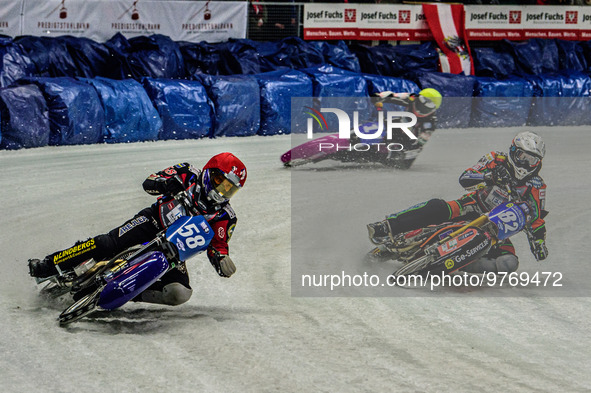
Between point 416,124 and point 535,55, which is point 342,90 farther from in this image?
point 535,55

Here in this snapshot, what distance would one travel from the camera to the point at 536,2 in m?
18.0

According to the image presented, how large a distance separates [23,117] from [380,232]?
6.89m

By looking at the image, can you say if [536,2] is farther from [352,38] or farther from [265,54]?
[265,54]

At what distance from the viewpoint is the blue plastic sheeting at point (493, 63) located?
1742 cm

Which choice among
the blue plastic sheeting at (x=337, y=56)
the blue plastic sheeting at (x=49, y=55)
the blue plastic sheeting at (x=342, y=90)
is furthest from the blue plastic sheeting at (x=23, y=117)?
the blue plastic sheeting at (x=337, y=56)

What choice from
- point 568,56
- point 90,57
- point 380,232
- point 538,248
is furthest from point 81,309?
point 568,56

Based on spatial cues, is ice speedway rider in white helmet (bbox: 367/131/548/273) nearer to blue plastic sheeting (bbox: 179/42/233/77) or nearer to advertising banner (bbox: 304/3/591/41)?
blue plastic sheeting (bbox: 179/42/233/77)

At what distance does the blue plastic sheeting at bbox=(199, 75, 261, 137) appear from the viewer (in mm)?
13609

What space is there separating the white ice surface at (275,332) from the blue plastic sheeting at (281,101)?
535cm

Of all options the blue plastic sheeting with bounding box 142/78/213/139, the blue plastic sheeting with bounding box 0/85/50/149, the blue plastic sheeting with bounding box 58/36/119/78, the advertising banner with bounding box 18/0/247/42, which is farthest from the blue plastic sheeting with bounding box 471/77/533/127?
the blue plastic sheeting with bounding box 0/85/50/149

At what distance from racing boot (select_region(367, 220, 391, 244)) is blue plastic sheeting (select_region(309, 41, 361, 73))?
9707 millimetres

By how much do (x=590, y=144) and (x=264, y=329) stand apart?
35.8 ft

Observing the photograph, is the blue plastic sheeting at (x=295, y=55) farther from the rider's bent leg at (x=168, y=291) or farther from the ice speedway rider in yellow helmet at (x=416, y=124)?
the rider's bent leg at (x=168, y=291)

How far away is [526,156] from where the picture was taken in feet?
20.0
